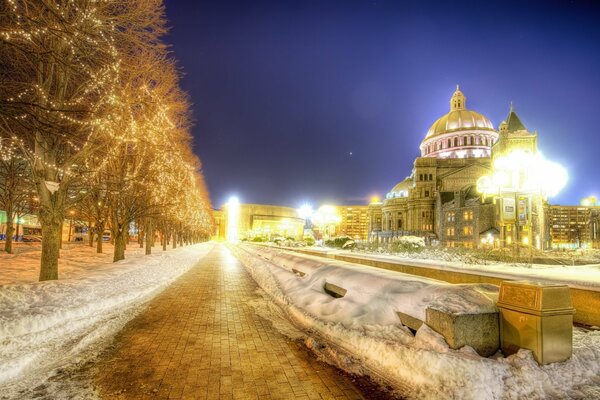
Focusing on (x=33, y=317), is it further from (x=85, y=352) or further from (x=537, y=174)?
(x=537, y=174)

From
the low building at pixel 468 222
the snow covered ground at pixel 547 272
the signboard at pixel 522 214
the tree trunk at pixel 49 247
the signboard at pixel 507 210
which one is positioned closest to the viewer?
the snow covered ground at pixel 547 272

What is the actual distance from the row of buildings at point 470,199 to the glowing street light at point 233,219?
8144cm

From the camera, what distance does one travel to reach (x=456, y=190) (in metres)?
73.8

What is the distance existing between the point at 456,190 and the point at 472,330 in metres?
76.4

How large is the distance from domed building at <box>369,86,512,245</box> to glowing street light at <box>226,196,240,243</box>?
8134 cm

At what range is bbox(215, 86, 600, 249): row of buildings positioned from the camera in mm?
34400

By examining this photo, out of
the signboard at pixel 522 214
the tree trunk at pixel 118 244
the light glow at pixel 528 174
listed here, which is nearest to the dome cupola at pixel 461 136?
the signboard at pixel 522 214

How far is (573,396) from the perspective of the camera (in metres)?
3.82

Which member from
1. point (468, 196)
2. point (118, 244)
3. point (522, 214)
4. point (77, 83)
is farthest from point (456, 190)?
point (77, 83)

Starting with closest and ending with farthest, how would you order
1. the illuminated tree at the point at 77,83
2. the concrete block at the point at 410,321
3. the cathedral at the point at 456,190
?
1. the concrete block at the point at 410,321
2. the illuminated tree at the point at 77,83
3. the cathedral at the point at 456,190

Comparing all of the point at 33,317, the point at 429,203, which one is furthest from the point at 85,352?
the point at 429,203

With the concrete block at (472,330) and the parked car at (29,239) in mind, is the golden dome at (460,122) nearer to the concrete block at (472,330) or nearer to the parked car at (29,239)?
the parked car at (29,239)

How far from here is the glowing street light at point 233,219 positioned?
165125mm

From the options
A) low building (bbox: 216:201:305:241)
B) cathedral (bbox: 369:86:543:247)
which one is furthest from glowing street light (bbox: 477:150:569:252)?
low building (bbox: 216:201:305:241)
